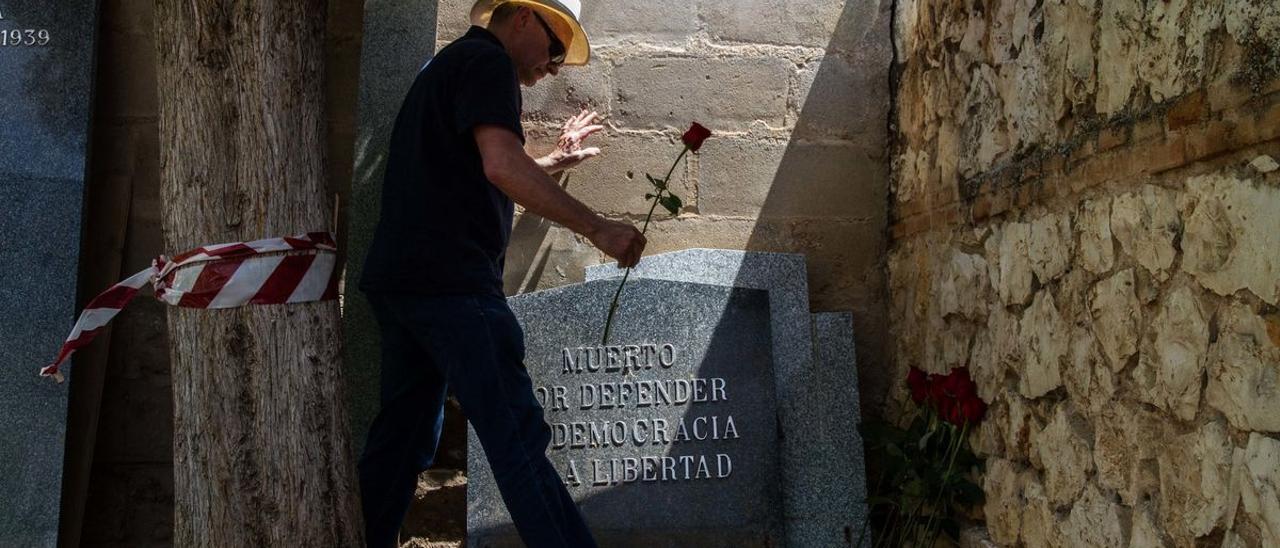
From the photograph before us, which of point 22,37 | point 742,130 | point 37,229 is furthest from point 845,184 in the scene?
point 22,37

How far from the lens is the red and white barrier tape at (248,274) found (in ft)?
7.63

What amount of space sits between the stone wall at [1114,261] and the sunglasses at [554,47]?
1202 mm

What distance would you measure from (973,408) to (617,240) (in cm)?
110

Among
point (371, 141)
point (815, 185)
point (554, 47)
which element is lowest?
point (815, 185)

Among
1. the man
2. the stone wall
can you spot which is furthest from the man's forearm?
the stone wall

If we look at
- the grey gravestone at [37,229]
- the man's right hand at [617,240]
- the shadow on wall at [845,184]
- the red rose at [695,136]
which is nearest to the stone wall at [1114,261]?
the shadow on wall at [845,184]

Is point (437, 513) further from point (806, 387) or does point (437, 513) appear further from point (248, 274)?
point (248, 274)

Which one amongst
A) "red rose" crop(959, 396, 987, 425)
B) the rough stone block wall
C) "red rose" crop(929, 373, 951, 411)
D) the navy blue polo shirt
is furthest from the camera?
the rough stone block wall

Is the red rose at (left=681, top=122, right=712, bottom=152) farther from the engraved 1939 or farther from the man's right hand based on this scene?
the engraved 1939

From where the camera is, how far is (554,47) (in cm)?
317

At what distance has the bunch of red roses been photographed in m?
3.06

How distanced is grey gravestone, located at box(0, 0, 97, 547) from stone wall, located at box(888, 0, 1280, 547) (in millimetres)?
2819

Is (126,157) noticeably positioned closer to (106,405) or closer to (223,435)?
(106,405)

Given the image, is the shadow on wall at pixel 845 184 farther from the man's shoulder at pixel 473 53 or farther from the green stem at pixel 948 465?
the man's shoulder at pixel 473 53
